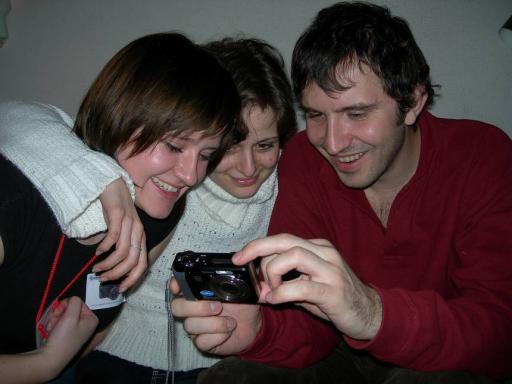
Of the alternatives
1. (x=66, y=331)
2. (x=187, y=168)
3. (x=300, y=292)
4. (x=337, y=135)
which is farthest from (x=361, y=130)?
Answer: (x=66, y=331)

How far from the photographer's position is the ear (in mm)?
1231

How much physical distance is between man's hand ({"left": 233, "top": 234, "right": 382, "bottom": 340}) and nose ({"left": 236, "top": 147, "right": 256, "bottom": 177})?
1.63 ft

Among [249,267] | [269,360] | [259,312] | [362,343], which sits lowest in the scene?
[269,360]

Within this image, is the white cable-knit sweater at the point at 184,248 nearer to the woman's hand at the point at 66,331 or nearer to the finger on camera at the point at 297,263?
the woman's hand at the point at 66,331

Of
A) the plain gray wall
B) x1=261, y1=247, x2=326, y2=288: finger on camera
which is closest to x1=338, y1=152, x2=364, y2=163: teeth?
x1=261, y1=247, x2=326, y2=288: finger on camera

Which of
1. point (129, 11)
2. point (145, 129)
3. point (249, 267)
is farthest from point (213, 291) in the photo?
point (129, 11)

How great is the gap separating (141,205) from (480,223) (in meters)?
0.91

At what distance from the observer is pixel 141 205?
114 centimetres

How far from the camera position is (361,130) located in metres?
1.17

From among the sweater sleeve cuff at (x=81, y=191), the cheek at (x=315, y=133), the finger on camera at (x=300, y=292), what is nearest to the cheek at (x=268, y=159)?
the cheek at (x=315, y=133)

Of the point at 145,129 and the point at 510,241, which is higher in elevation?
the point at 145,129

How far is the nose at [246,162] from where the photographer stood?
4.10 ft

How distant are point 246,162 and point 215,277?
523mm

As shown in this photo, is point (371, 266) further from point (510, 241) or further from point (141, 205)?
point (141, 205)
